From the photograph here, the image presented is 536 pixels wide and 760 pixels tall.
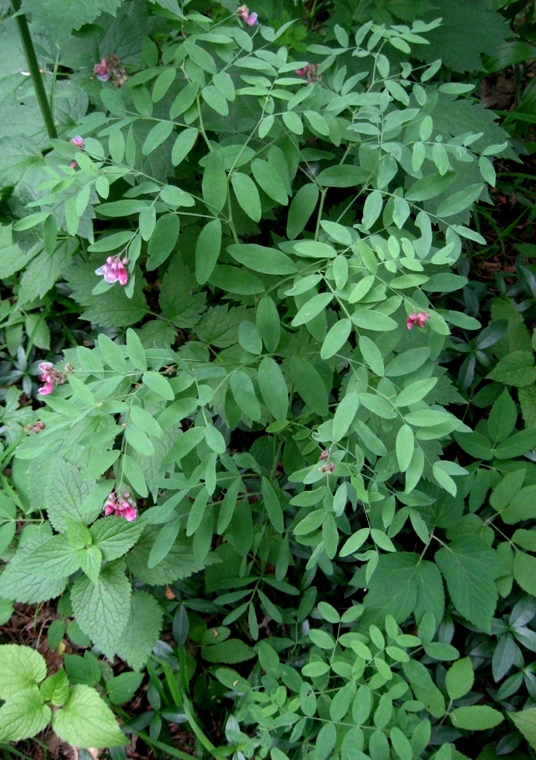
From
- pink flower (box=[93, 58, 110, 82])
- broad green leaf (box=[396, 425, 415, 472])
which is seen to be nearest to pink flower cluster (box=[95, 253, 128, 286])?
pink flower (box=[93, 58, 110, 82])

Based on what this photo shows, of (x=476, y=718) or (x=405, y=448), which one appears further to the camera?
(x=476, y=718)

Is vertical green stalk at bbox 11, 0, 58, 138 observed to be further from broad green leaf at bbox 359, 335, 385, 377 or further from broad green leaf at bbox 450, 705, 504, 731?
broad green leaf at bbox 450, 705, 504, 731

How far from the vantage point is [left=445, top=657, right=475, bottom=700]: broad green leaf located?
1545 mm

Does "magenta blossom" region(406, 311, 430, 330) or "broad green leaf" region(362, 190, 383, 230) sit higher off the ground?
"broad green leaf" region(362, 190, 383, 230)

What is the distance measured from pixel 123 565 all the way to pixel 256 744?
55 cm

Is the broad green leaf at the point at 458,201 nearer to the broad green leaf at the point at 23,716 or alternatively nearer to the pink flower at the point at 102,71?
the pink flower at the point at 102,71

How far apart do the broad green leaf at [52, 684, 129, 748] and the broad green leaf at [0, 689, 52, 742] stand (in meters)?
0.04

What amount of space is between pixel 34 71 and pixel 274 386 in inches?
40.3

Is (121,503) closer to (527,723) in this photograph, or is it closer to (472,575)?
(472,575)

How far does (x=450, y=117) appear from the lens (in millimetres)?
1758

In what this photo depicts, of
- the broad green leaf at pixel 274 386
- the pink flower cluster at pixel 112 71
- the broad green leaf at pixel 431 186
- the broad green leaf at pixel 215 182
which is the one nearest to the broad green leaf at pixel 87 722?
the broad green leaf at pixel 274 386

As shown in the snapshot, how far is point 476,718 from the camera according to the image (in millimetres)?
1505

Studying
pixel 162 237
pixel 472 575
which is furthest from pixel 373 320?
pixel 472 575

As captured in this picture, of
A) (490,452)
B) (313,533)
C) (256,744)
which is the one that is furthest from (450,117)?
(256,744)
